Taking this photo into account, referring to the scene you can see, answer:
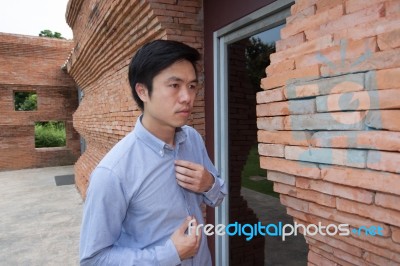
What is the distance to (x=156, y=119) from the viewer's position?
1.54 meters

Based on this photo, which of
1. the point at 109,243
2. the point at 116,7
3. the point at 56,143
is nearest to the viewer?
the point at 109,243

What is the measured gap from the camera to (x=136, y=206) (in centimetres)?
138

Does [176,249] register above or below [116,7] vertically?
below

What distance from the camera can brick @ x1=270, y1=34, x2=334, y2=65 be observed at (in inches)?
57.6

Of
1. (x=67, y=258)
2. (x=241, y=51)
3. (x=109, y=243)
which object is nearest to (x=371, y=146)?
(x=109, y=243)

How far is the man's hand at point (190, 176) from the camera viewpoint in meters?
1.51

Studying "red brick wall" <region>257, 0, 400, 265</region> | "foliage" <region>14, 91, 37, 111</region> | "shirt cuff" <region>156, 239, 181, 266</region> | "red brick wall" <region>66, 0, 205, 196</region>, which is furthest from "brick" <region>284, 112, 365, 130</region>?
"foliage" <region>14, 91, 37, 111</region>

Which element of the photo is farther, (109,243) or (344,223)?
(344,223)

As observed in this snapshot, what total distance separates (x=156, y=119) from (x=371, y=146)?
99 centimetres

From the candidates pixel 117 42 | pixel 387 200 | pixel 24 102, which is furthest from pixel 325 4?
pixel 24 102

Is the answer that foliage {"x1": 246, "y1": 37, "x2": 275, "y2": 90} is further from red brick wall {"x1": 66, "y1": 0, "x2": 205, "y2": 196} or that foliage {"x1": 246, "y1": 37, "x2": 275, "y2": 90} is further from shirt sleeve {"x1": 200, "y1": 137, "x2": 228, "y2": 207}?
shirt sleeve {"x1": 200, "y1": 137, "x2": 228, "y2": 207}

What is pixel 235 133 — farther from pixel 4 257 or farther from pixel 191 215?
pixel 4 257

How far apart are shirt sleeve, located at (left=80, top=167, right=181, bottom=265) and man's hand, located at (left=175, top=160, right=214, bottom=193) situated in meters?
0.30

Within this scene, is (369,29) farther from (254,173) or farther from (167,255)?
(254,173)
